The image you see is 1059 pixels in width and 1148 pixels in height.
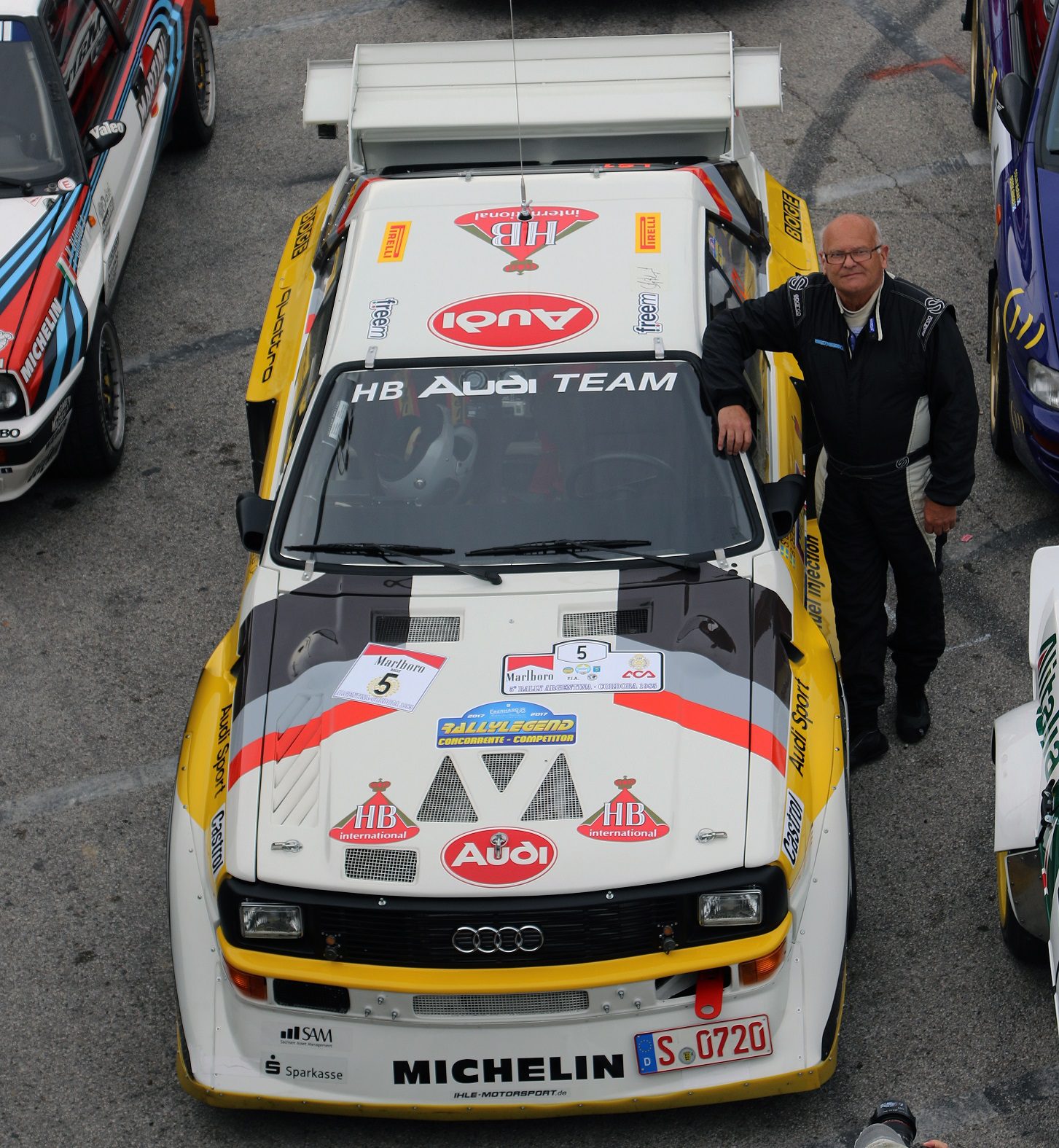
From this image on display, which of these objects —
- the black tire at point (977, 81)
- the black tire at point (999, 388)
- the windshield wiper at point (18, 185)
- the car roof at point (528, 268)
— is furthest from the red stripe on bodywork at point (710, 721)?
the black tire at point (977, 81)

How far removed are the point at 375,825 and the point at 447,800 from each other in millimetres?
204

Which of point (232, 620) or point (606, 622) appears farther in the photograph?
point (232, 620)

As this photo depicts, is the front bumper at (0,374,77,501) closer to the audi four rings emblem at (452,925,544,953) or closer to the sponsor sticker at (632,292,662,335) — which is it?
the sponsor sticker at (632,292,662,335)

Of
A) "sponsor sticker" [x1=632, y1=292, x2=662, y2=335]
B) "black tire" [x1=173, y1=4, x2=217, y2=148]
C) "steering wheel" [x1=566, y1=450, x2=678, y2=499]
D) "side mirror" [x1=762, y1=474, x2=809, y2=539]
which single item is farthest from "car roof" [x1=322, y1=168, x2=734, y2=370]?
A: "black tire" [x1=173, y1=4, x2=217, y2=148]

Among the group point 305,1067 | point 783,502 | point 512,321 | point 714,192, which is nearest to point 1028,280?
point 714,192

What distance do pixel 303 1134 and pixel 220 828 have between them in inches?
35.8

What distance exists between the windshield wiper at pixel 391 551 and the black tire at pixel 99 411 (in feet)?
8.05

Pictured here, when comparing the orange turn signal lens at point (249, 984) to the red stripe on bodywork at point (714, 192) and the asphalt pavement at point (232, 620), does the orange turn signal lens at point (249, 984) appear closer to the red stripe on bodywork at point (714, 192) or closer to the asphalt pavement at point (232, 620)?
the asphalt pavement at point (232, 620)

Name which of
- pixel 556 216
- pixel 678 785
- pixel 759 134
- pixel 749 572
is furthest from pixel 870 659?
pixel 759 134

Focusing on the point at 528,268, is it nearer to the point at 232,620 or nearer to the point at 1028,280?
the point at 232,620

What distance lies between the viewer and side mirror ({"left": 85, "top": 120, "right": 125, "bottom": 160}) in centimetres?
741

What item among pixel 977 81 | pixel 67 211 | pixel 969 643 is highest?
pixel 67 211

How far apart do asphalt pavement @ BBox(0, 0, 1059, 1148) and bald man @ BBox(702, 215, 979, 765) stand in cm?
62

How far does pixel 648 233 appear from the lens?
5.87 meters
